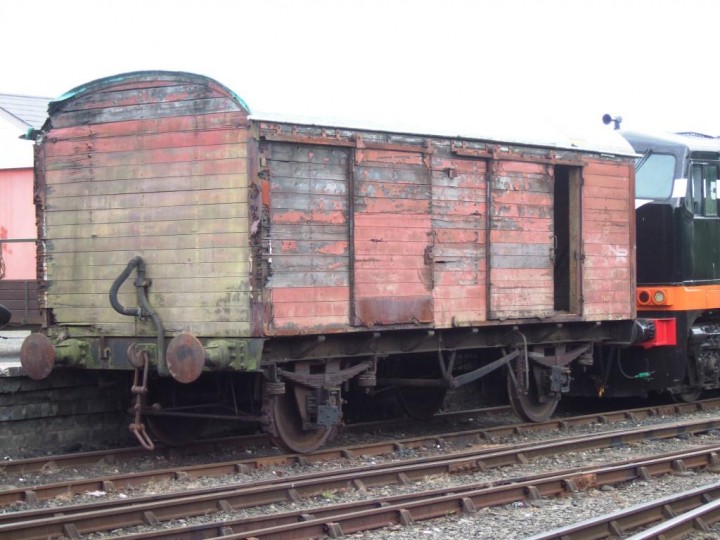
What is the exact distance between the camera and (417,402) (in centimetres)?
1292

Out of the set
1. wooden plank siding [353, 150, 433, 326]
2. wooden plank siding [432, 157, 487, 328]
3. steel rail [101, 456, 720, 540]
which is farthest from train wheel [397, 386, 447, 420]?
steel rail [101, 456, 720, 540]

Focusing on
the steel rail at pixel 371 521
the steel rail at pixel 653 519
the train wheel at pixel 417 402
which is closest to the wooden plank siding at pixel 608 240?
the train wheel at pixel 417 402

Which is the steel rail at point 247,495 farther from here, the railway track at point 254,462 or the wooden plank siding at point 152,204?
the wooden plank siding at point 152,204

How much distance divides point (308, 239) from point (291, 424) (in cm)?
185

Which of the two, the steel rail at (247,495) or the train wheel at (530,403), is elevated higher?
the train wheel at (530,403)

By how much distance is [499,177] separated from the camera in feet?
36.9

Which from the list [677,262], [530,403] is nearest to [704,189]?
[677,262]

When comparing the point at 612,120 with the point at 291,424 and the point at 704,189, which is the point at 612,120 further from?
the point at 291,424

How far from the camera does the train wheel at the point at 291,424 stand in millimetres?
9609

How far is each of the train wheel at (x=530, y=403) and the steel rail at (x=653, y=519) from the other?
13.0 feet

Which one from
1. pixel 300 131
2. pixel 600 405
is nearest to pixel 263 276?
pixel 300 131

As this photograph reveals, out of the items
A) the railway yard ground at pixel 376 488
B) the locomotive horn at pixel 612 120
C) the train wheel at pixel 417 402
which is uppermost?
the locomotive horn at pixel 612 120

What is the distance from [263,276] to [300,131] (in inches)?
55.5

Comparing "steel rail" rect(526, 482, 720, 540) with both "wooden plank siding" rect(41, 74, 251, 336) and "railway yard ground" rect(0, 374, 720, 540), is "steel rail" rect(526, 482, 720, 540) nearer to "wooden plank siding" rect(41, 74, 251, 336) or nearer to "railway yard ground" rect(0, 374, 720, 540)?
"railway yard ground" rect(0, 374, 720, 540)
